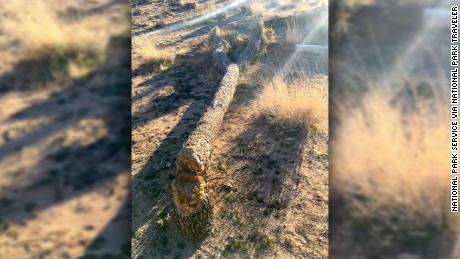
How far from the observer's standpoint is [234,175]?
3498 millimetres

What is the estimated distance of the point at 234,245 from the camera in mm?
2799

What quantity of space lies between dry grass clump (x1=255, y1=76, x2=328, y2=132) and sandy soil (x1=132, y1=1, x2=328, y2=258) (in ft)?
A: 0.38

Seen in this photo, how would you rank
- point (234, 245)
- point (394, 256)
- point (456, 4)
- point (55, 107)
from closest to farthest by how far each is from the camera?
point (55, 107) → point (456, 4) → point (394, 256) → point (234, 245)

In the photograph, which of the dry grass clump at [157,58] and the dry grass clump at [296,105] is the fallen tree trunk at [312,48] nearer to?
the dry grass clump at [296,105]

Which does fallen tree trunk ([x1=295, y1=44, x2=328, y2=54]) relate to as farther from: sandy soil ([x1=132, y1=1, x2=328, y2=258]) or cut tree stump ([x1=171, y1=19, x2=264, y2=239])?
cut tree stump ([x1=171, y1=19, x2=264, y2=239])

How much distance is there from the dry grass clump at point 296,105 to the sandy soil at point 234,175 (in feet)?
0.38

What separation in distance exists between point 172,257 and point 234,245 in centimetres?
45

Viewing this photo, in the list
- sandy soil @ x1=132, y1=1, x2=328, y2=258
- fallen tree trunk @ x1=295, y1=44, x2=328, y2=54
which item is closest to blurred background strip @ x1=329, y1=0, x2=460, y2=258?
sandy soil @ x1=132, y1=1, x2=328, y2=258

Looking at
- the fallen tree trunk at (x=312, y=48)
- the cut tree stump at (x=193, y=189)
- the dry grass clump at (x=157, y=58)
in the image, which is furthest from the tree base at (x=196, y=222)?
the fallen tree trunk at (x=312, y=48)

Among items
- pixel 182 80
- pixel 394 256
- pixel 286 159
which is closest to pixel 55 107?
pixel 394 256

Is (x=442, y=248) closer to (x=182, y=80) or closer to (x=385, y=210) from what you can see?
(x=385, y=210)

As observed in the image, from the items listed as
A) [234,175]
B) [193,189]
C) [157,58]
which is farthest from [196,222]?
[157,58]

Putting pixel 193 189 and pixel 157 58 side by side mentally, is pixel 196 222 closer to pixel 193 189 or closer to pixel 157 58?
pixel 193 189

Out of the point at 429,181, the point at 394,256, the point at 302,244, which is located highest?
the point at 429,181
